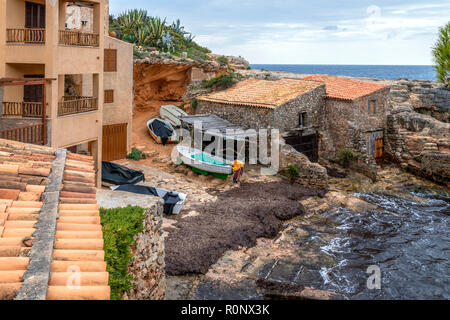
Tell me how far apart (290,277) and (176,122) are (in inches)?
818

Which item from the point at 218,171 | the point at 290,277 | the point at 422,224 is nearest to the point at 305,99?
the point at 218,171

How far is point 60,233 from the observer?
609cm

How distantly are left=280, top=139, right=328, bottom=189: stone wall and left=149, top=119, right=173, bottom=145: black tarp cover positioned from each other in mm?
9002

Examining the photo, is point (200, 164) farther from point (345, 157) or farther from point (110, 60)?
point (345, 157)

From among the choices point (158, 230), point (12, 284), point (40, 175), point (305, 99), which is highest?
point (305, 99)

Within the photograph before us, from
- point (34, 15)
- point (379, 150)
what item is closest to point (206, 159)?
point (34, 15)

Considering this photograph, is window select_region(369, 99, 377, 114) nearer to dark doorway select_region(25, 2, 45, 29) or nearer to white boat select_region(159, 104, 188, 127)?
white boat select_region(159, 104, 188, 127)

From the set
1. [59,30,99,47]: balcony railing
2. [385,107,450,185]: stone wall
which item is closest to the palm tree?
[385,107,450,185]: stone wall

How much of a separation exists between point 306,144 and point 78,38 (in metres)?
17.0

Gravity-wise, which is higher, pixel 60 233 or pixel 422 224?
pixel 60 233

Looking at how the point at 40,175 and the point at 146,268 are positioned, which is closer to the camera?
the point at 40,175

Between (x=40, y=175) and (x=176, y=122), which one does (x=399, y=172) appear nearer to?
(x=176, y=122)

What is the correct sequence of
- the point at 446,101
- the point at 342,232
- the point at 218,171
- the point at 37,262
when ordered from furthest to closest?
the point at 446,101 → the point at 218,171 → the point at 342,232 → the point at 37,262

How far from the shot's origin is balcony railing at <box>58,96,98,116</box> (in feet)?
65.1
